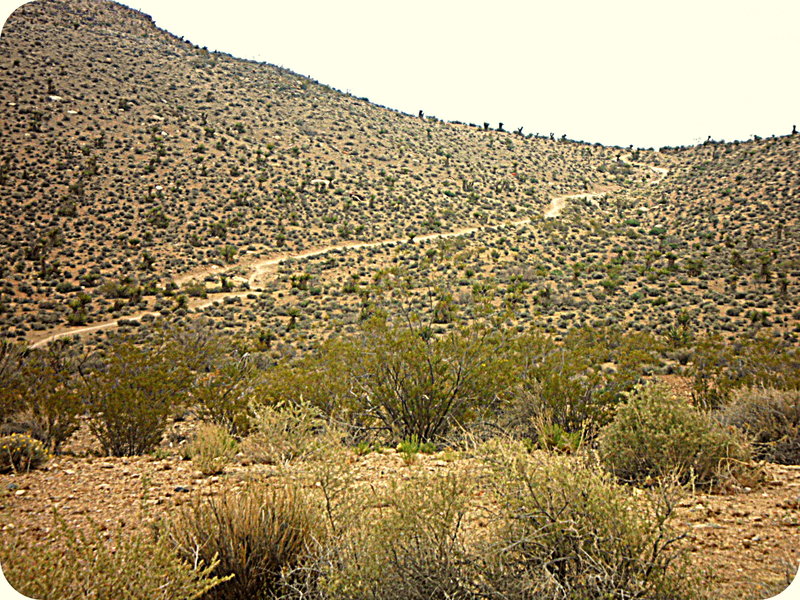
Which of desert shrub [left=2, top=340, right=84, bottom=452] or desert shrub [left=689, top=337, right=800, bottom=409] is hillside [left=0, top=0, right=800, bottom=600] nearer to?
desert shrub [left=2, top=340, right=84, bottom=452]

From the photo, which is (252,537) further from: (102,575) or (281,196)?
(281,196)

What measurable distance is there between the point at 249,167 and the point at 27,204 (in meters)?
20.0

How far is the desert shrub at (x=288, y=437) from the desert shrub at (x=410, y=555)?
926 millimetres

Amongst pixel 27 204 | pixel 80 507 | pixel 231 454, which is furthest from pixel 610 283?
pixel 27 204

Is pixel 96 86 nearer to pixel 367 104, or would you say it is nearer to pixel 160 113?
pixel 160 113

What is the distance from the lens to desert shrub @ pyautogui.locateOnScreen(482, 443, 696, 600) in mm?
3336

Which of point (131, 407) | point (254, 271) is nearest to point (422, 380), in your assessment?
point (131, 407)

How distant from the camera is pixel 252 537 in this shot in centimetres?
409

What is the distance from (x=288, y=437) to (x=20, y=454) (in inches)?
159

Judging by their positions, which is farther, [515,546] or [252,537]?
[252,537]

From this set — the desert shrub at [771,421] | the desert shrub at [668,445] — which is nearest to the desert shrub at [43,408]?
the desert shrub at [668,445]

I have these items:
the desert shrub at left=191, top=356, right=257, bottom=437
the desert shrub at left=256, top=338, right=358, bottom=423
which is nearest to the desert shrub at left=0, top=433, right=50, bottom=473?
the desert shrub at left=191, top=356, right=257, bottom=437

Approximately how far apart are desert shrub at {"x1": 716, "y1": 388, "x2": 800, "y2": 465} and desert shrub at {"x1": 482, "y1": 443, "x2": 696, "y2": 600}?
5029mm

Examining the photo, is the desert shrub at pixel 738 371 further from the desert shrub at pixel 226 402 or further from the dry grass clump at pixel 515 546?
the desert shrub at pixel 226 402
